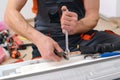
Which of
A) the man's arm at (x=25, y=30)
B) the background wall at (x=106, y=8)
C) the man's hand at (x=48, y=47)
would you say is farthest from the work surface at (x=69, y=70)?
the background wall at (x=106, y=8)

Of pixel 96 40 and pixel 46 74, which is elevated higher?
pixel 46 74

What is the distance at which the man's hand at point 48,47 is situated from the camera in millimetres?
741

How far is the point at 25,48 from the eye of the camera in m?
2.24

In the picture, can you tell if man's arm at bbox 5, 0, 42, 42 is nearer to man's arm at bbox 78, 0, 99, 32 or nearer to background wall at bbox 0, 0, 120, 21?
man's arm at bbox 78, 0, 99, 32

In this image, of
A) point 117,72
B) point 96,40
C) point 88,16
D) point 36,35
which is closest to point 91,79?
point 117,72

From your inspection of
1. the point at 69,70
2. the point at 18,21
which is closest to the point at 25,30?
the point at 18,21

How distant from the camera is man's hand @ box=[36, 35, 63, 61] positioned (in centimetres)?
74

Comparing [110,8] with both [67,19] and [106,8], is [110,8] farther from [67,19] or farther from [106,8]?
[67,19]

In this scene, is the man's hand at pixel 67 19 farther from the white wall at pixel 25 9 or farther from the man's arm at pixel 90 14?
the white wall at pixel 25 9

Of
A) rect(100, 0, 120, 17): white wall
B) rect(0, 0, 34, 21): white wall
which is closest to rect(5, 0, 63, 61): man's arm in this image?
rect(0, 0, 34, 21): white wall

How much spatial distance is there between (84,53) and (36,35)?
1.37ft

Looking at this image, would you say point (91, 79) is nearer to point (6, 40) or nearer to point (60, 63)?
point (60, 63)

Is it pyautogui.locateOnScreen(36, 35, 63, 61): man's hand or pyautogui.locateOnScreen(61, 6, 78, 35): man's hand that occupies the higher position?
pyautogui.locateOnScreen(61, 6, 78, 35): man's hand

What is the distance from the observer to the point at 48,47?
0.89 m
